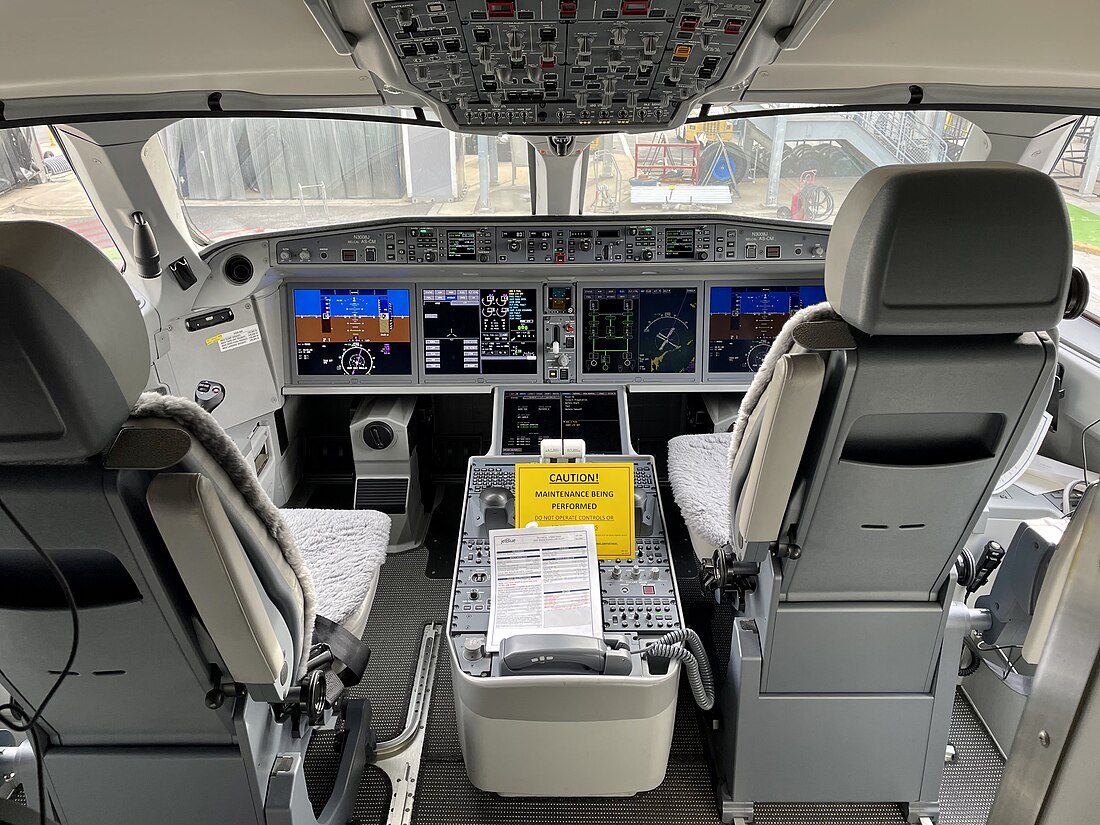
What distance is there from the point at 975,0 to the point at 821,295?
207cm

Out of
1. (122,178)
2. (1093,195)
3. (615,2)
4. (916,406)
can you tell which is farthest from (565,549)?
(1093,195)

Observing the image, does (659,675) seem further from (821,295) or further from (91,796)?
(821,295)


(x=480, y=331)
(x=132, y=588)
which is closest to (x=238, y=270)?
(x=480, y=331)

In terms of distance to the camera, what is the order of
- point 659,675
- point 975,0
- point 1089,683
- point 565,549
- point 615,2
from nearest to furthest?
point 1089,683 < point 615,2 < point 975,0 < point 659,675 < point 565,549

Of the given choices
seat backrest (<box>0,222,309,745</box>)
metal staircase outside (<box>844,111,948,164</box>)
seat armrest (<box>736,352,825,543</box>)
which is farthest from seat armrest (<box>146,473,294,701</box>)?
metal staircase outside (<box>844,111,948,164</box>)

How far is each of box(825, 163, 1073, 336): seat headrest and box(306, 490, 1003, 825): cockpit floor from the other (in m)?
1.39

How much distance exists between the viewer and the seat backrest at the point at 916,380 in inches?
52.1

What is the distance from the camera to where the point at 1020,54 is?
61.5 inches

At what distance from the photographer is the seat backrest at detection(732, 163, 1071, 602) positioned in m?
1.32

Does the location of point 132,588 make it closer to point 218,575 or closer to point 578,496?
point 218,575

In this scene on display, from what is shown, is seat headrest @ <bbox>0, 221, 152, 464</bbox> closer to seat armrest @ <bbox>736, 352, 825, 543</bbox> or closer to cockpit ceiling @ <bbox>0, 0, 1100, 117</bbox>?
cockpit ceiling @ <bbox>0, 0, 1100, 117</bbox>

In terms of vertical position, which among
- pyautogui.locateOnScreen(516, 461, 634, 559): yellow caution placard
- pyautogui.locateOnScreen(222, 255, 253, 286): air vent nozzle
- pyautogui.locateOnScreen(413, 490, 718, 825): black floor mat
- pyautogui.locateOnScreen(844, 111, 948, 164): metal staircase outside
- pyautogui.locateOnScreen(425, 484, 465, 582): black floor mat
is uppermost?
pyautogui.locateOnScreen(844, 111, 948, 164): metal staircase outside

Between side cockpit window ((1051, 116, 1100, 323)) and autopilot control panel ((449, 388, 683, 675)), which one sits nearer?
autopilot control panel ((449, 388, 683, 675))

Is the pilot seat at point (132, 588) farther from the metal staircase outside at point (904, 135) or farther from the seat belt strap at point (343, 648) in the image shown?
the metal staircase outside at point (904, 135)
